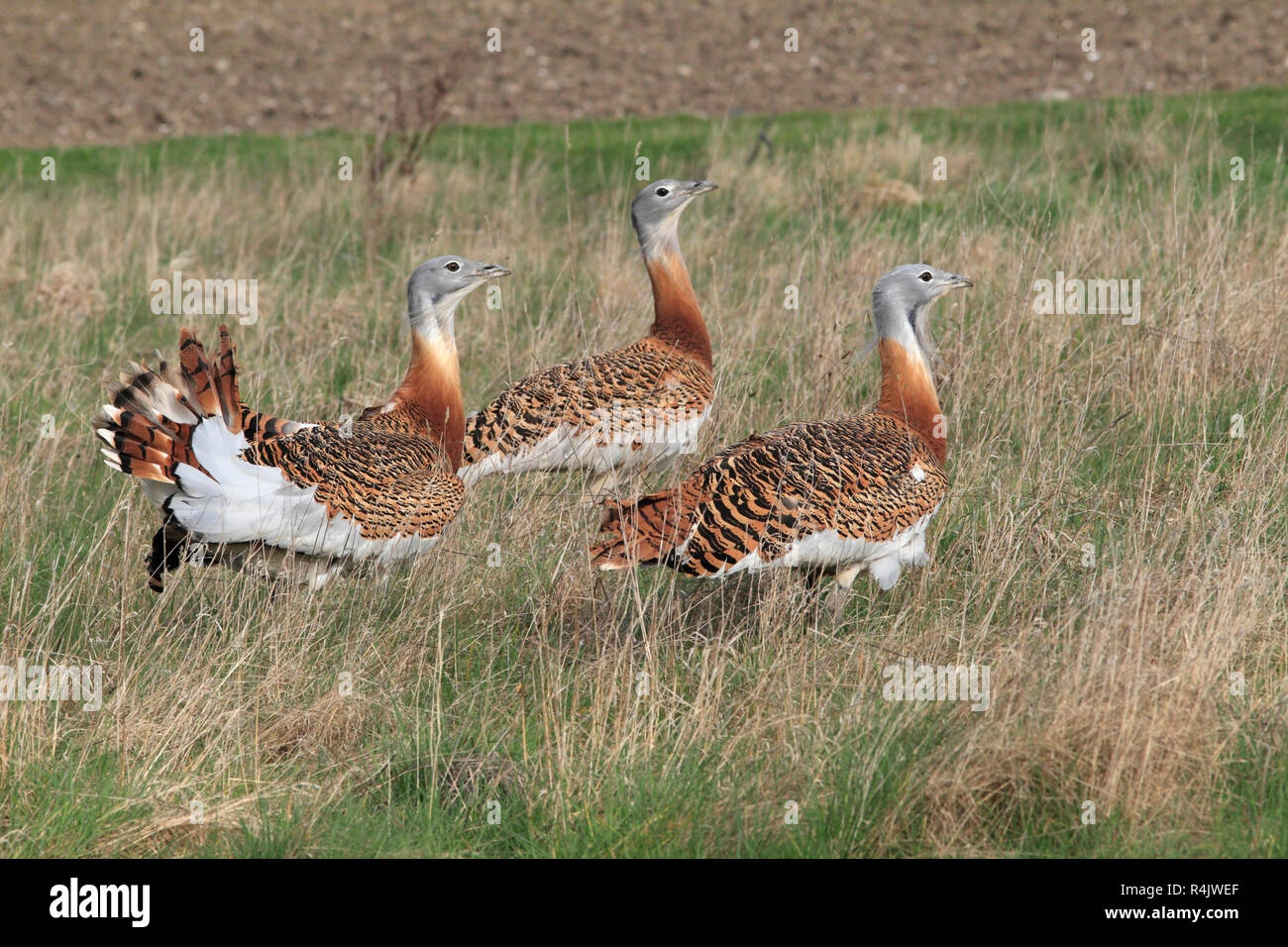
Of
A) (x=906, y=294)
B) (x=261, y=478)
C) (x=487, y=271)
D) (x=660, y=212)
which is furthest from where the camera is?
(x=660, y=212)

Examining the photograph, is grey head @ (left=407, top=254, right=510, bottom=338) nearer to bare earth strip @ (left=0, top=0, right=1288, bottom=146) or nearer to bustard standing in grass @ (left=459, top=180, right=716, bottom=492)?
bustard standing in grass @ (left=459, top=180, right=716, bottom=492)

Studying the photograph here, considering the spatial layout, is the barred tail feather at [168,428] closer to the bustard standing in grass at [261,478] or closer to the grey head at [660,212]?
the bustard standing in grass at [261,478]

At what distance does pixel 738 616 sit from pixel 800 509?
0.51 metres

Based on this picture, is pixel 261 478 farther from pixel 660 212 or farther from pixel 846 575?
pixel 660 212

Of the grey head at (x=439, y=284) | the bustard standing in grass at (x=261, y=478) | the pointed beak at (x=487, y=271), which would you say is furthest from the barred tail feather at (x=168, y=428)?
the pointed beak at (x=487, y=271)

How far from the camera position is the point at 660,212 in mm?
6277

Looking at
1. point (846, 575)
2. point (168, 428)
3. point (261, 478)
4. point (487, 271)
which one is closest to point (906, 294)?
point (846, 575)

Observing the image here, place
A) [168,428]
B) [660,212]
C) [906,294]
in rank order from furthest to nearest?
[660,212]
[906,294]
[168,428]

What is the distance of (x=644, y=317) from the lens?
720cm

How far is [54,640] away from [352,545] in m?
0.89

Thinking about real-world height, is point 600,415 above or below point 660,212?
below

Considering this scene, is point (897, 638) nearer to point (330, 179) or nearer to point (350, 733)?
point (350, 733)

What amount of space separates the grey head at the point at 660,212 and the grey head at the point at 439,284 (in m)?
1.25

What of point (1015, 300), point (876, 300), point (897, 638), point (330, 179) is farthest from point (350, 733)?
point (330, 179)
